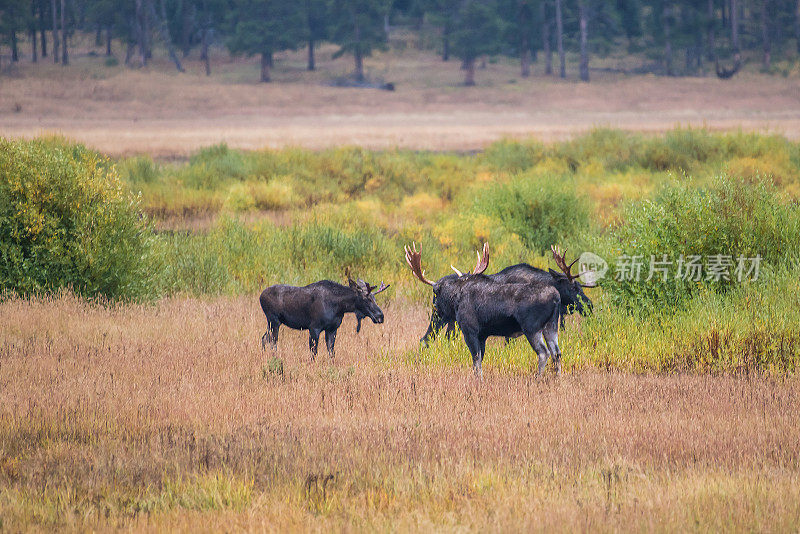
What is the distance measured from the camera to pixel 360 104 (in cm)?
6788

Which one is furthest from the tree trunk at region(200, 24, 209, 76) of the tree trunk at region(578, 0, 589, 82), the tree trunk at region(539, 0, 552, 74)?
the tree trunk at region(578, 0, 589, 82)

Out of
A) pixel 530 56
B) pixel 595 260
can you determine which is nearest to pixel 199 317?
pixel 595 260

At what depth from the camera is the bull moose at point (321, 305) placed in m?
10.6

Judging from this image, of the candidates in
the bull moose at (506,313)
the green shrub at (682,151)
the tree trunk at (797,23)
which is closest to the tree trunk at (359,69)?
the tree trunk at (797,23)

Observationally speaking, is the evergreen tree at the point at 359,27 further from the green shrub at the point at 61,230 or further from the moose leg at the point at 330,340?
the moose leg at the point at 330,340

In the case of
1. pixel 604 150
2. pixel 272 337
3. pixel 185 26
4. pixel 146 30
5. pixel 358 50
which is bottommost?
pixel 272 337

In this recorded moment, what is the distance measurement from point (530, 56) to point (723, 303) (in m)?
78.6

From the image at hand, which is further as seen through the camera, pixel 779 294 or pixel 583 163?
pixel 583 163

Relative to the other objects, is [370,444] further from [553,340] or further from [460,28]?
[460,28]

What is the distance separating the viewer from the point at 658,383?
31.3ft

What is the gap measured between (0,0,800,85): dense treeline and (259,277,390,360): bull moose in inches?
2578

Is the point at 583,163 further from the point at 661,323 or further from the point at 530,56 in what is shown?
the point at 530,56

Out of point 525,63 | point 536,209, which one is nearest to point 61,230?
point 536,209

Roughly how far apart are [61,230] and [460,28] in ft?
224
